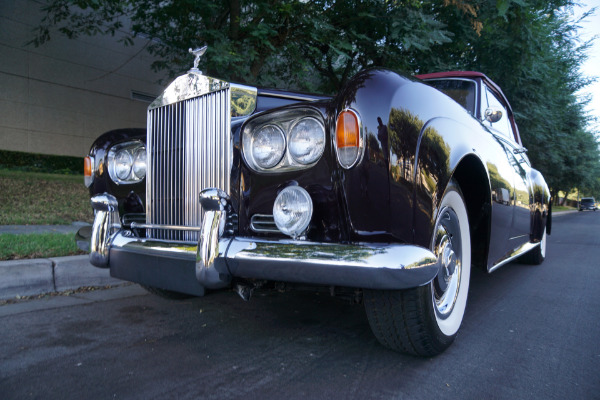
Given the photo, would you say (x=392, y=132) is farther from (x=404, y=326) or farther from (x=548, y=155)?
(x=548, y=155)

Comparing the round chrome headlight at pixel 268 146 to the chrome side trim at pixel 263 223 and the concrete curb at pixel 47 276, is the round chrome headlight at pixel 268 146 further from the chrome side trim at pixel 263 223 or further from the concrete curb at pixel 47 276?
the concrete curb at pixel 47 276

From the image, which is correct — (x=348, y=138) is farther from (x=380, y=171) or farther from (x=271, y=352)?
(x=271, y=352)

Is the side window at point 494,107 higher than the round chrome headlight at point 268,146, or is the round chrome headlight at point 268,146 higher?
the side window at point 494,107

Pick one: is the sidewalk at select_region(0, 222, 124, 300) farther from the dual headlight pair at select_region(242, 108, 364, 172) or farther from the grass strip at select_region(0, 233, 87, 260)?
the dual headlight pair at select_region(242, 108, 364, 172)

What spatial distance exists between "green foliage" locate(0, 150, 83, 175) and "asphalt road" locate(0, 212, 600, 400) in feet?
29.6

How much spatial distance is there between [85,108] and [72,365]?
466 inches

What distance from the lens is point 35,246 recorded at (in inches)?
155

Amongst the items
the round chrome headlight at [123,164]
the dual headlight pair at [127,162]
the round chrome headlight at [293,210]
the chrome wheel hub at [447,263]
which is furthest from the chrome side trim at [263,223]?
the round chrome headlight at [123,164]

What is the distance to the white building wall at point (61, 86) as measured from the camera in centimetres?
1068

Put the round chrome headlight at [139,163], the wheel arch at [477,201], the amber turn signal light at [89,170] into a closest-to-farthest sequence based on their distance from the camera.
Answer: the wheel arch at [477,201] → the round chrome headlight at [139,163] → the amber turn signal light at [89,170]

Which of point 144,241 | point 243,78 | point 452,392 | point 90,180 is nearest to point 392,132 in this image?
point 452,392

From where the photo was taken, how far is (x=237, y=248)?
6.15 ft

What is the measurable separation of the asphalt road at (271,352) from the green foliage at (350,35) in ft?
12.6

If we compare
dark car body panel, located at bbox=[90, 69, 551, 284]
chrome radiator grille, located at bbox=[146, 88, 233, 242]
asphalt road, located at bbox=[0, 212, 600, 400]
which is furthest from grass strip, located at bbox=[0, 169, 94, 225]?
→ dark car body panel, located at bbox=[90, 69, 551, 284]
